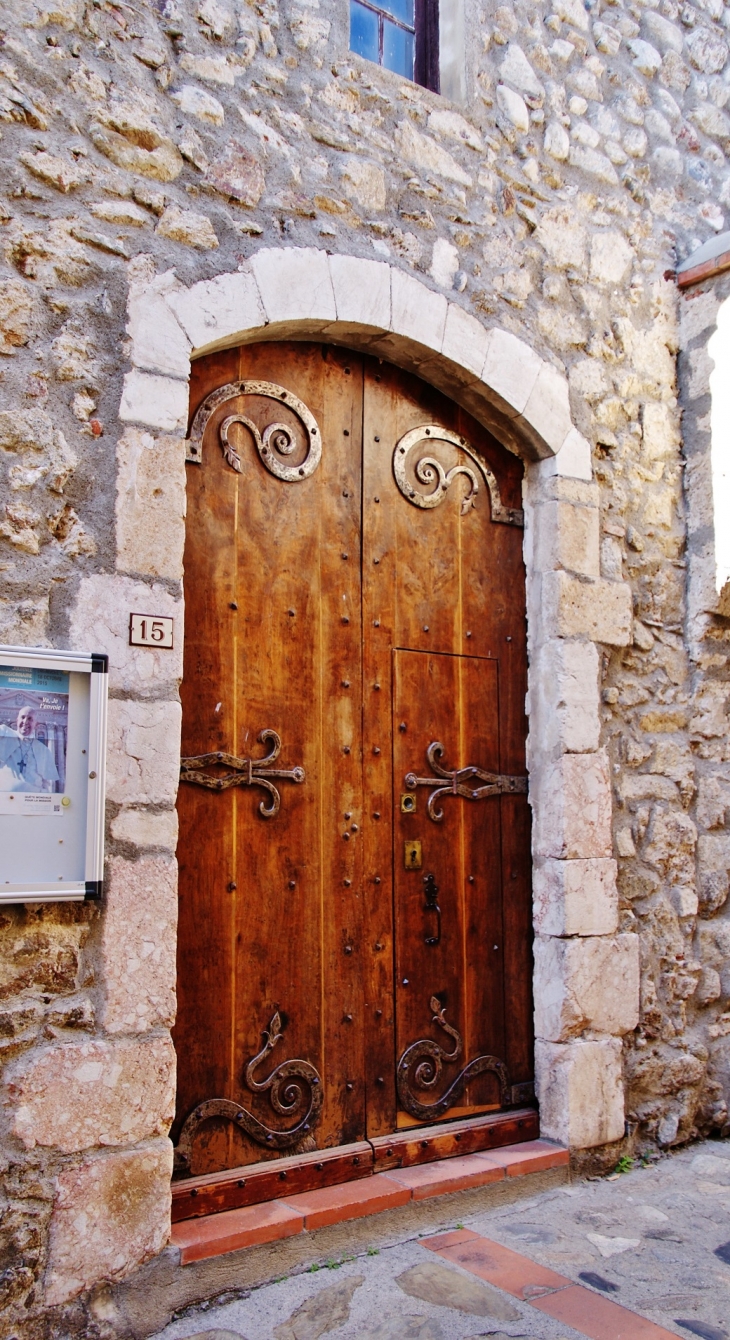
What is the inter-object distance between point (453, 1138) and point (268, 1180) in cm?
68

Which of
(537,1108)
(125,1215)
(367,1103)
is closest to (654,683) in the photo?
(537,1108)

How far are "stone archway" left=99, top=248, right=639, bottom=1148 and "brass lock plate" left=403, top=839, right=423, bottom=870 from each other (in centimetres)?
47

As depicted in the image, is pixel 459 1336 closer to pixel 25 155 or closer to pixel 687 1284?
pixel 687 1284

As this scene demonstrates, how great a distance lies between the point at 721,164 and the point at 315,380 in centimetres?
224

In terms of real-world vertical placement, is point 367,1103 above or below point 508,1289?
above

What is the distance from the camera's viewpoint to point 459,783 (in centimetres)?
325

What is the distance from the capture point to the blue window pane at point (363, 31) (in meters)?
3.34

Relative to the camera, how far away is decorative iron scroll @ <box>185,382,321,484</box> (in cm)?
279

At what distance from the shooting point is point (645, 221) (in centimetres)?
384

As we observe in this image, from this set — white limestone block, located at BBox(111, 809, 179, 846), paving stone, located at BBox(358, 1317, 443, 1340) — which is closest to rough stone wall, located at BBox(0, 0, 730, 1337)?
white limestone block, located at BBox(111, 809, 179, 846)

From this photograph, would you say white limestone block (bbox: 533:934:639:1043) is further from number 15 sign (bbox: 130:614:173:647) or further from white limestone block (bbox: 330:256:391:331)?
white limestone block (bbox: 330:256:391:331)

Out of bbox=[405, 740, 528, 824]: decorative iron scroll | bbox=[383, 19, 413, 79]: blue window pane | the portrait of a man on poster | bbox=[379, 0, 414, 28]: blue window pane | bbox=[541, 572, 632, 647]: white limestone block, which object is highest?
bbox=[379, 0, 414, 28]: blue window pane

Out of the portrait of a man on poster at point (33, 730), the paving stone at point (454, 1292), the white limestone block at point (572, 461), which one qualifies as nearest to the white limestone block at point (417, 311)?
the white limestone block at point (572, 461)

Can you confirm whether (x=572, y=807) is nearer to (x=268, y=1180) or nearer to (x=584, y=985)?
(x=584, y=985)
